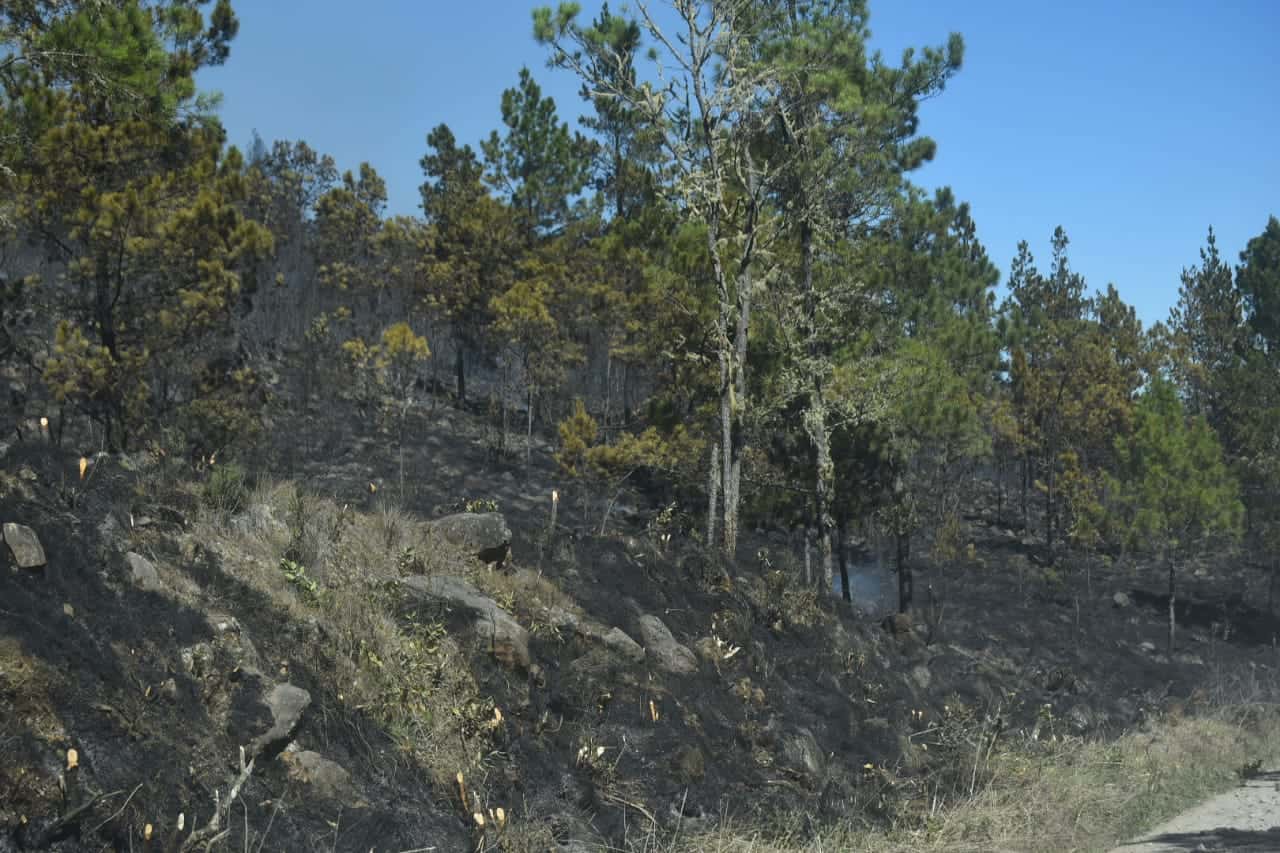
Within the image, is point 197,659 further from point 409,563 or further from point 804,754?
point 804,754

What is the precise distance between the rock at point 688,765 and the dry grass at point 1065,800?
67 centimetres

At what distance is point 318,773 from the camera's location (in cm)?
641

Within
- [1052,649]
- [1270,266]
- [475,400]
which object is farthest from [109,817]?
[1270,266]

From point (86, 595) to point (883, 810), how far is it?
6531mm

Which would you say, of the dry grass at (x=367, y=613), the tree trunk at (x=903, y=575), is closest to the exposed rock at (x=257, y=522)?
the dry grass at (x=367, y=613)

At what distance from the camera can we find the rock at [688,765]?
8.44 m

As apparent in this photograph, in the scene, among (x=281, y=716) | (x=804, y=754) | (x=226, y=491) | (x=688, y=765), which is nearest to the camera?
(x=281, y=716)

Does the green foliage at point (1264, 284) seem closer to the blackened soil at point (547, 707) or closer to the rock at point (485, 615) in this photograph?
the blackened soil at point (547, 707)

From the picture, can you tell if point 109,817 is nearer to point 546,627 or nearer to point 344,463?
point 546,627

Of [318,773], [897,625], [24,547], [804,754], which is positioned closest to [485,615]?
[318,773]

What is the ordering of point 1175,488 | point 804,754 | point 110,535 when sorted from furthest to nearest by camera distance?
point 1175,488, point 804,754, point 110,535

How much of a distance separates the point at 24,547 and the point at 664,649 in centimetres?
621

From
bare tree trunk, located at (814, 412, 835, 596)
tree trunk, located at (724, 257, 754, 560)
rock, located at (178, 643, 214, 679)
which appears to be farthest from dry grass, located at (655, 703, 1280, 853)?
bare tree trunk, located at (814, 412, 835, 596)

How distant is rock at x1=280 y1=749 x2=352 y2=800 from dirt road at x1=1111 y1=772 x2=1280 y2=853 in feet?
20.4
